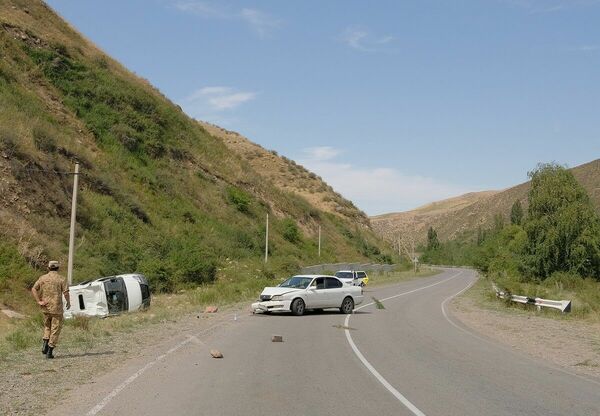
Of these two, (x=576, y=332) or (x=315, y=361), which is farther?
(x=576, y=332)

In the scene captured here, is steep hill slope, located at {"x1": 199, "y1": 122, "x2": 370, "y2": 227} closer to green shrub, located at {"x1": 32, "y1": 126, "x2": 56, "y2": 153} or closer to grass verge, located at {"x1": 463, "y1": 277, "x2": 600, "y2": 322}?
grass verge, located at {"x1": 463, "y1": 277, "x2": 600, "y2": 322}

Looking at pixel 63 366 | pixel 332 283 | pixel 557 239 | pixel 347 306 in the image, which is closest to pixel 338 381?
pixel 63 366

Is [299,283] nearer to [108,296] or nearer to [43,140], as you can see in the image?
[108,296]

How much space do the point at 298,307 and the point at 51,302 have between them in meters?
13.4

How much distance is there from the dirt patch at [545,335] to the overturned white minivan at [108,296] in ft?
41.3

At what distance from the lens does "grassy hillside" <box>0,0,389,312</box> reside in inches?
1356

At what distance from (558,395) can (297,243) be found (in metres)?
60.0

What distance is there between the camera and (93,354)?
1384cm

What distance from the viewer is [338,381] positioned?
10.9 meters

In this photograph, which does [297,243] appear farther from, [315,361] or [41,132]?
[315,361]

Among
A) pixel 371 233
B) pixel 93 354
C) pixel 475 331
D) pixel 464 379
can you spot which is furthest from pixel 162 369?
pixel 371 233

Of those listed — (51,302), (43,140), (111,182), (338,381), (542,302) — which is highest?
(43,140)

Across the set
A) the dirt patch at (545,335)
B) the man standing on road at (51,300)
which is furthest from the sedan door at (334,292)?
the man standing on road at (51,300)

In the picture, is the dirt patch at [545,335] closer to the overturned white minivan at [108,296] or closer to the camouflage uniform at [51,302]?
the camouflage uniform at [51,302]
